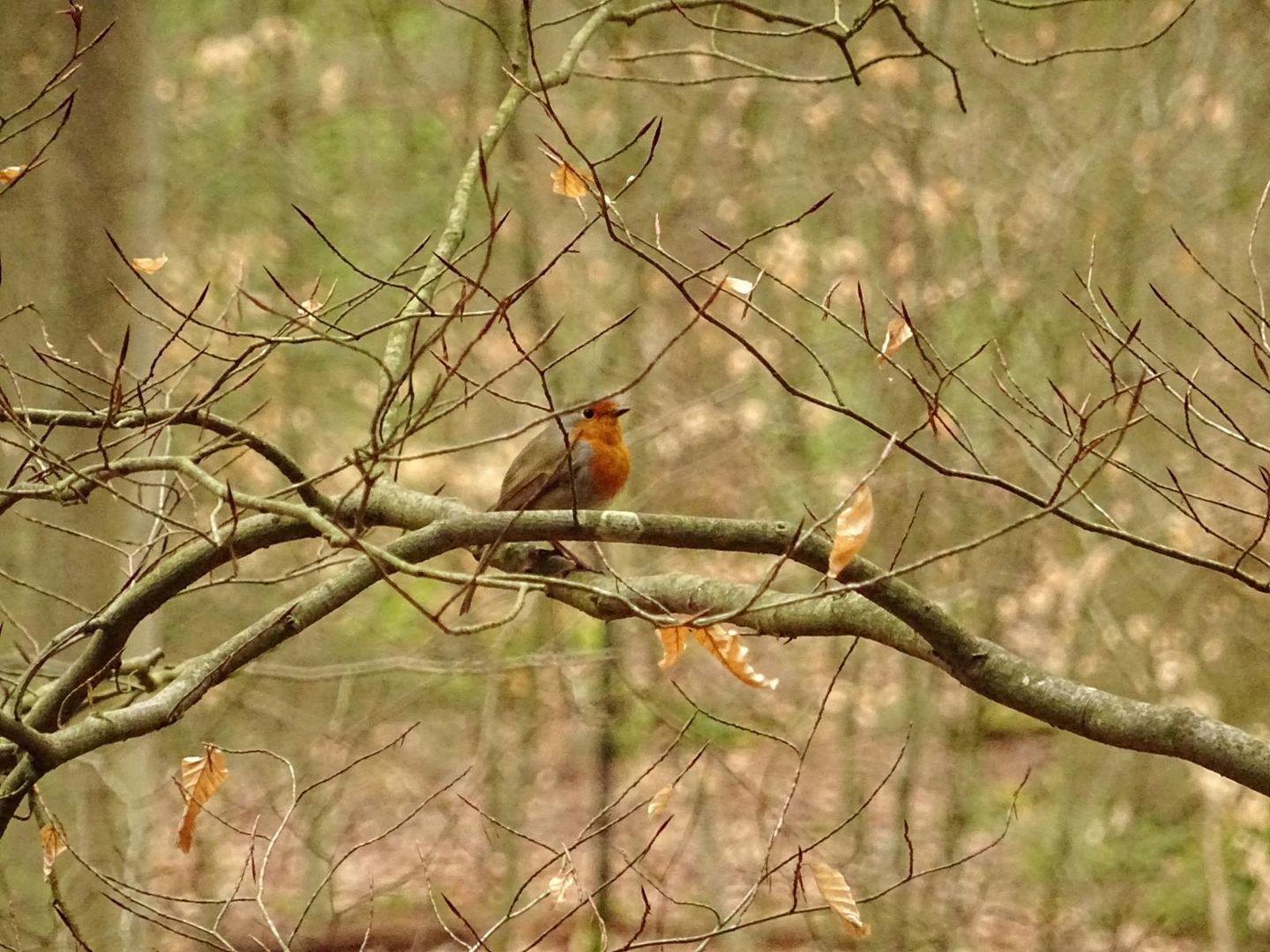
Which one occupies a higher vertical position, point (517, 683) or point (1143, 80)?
point (1143, 80)

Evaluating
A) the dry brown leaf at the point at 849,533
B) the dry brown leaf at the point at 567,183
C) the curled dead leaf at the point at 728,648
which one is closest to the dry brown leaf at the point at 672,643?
the curled dead leaf at the point at 728,648

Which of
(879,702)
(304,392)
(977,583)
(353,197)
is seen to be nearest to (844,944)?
(879,702)

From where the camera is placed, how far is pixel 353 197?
9.27 metres

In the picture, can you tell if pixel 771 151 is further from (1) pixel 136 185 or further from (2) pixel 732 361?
(1) pixel 136 185

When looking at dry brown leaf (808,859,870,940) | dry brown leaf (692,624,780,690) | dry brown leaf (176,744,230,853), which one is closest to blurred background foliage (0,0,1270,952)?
dry brown leaf (176,744,230,853)

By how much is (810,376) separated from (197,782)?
5.67 m

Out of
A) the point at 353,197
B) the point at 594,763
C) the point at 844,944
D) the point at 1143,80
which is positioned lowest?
the point at 844,944

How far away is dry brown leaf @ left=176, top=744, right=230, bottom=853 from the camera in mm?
2992

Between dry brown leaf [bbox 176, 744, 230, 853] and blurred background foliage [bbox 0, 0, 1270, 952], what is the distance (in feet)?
10.5

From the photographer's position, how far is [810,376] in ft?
26.8

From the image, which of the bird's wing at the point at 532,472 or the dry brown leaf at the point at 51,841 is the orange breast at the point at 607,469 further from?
the dry brown leaf at the point at 51,841

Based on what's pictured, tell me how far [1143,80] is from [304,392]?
212 inches

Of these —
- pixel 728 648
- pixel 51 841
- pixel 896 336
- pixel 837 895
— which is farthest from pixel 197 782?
pixel 896 336

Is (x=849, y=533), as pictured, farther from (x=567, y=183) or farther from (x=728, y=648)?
(x=567, y=183)
